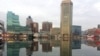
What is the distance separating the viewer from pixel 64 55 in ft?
177

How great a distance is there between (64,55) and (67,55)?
72 cm

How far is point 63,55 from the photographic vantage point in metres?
54.1

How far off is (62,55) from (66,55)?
0.99 metres

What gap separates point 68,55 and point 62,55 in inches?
56.0

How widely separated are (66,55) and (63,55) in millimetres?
718

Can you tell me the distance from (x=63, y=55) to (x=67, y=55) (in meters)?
0.99

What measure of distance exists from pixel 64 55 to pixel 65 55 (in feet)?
0.78

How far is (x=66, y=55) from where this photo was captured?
5416cm

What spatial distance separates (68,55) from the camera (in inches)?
2122

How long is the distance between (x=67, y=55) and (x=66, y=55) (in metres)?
0.43

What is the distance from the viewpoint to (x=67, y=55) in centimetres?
5378

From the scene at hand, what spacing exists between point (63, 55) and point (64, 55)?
28cm
